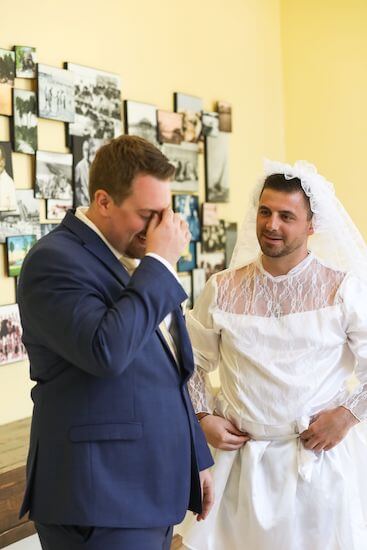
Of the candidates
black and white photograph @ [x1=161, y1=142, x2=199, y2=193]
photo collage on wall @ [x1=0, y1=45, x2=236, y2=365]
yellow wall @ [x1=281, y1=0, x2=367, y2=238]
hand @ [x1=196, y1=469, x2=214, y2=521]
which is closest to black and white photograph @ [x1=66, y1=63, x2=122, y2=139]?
photo collage on wall @ [x1=0, y1=45, x2=236, y2=365]

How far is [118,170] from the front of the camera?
1352 mm

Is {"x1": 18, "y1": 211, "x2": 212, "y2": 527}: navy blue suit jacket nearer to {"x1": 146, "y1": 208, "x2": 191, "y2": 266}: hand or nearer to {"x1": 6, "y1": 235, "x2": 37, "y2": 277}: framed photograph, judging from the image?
{"x1": 146, "y1": 208, "x2": 191, "y2": 266}: hand

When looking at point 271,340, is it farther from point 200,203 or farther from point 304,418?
A: point 200,203

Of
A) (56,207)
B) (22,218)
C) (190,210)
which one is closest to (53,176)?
(56,207)

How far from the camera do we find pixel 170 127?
3.34 metres

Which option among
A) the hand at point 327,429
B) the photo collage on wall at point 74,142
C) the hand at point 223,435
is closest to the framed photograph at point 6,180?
the photo collage on wall at point 74,142

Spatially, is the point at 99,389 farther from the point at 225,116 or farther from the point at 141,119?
the point at 225,116

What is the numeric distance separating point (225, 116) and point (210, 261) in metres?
0.81

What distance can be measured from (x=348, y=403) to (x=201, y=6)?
8.13 ft

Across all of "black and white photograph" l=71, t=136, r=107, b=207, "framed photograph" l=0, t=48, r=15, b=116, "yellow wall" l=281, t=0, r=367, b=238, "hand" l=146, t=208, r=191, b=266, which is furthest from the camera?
"yellow wall" l=281, t=0, r=367, b=238

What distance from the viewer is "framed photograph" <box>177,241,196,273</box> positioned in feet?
11.3

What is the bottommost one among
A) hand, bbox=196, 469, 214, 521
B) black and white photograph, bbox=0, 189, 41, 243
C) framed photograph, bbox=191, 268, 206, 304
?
hand, bbox=196, 469, 214, 521

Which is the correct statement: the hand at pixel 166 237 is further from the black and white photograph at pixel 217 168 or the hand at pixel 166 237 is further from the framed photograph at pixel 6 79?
the black and white photograph at pixel 217 168

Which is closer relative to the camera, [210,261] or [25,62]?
[25,62]
